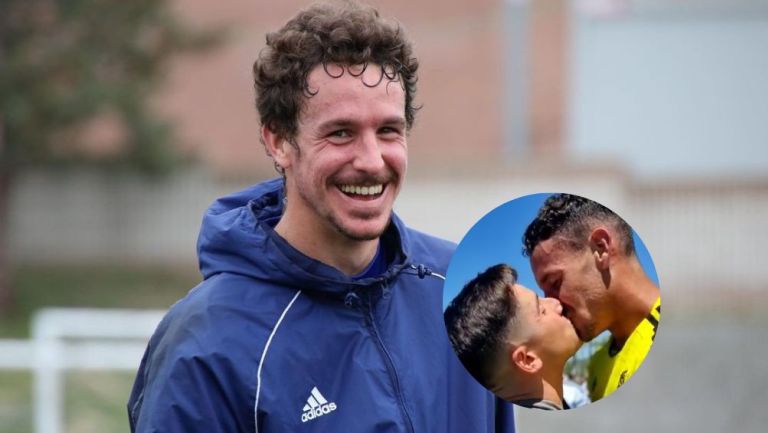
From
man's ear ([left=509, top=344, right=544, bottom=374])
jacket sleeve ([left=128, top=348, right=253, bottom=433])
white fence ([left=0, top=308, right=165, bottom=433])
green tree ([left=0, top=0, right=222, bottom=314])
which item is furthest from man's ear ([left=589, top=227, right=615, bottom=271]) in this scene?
green tree ([left=0, top=0, right=222, bottom=314])

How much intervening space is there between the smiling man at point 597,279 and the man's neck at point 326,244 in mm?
392

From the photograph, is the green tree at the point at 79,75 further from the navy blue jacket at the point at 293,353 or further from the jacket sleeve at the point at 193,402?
the jacket sleeve at the point at 193,402

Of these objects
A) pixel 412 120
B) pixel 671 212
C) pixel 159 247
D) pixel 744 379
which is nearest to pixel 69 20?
pixel 159 247

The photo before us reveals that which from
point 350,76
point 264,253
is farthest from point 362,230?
point 350,76

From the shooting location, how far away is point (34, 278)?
66.4 feet

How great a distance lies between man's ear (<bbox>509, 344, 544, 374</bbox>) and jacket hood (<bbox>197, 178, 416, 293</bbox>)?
0.35 metres

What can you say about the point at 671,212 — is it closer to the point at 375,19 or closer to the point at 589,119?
the point at 589,119

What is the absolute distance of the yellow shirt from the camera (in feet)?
9.29

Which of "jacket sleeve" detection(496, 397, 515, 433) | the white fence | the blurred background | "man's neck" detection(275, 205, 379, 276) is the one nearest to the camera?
"man's neck" detection(275, 205, 379, 276)

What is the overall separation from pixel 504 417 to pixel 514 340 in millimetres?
387

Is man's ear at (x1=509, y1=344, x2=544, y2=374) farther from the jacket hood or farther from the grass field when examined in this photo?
the grass field

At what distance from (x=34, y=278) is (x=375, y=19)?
18.1 meters

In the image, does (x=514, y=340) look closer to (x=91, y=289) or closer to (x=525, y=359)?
(x=525, y=359)

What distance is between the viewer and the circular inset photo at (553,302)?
2830 mm
